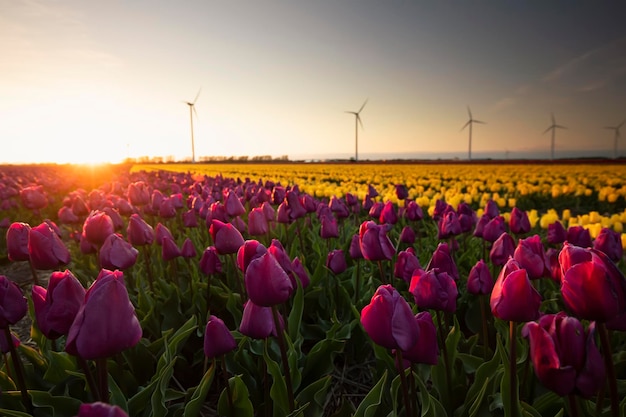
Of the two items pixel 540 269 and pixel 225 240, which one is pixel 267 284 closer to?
pixel 225 240

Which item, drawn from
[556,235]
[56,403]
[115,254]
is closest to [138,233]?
[115,254]

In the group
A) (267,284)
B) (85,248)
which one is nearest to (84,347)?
(267,284)

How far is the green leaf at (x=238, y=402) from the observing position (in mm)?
1757

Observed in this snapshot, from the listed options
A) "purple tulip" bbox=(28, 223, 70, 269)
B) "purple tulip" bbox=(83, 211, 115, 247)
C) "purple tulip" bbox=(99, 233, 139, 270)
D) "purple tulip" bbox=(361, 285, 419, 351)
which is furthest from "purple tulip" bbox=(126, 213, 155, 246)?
"purple tulip" bbox=(361, 285, 419, 351)

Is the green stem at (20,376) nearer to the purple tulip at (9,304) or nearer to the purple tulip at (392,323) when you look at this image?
the purple tulip at (9,304)

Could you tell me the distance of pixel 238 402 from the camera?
1.80 meters

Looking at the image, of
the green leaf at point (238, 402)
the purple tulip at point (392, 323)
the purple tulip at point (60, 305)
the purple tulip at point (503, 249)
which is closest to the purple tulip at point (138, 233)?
the green leaf at point (238, 402)

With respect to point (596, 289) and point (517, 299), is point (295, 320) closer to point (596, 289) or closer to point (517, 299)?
point (517, 299)

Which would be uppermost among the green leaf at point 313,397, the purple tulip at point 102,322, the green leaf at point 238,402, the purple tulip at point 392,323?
the purple tulip at point 102,322

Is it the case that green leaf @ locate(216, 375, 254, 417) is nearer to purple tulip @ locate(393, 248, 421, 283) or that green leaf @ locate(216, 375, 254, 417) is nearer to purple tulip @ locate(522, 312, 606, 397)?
purple tulip @ locate(393, 248, 421, 283)

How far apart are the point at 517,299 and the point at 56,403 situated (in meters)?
1.98

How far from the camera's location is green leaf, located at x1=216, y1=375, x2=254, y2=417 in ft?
5.77

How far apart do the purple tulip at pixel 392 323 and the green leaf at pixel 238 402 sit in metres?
0.75

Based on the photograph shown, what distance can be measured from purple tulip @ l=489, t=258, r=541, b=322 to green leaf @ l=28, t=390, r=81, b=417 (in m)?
1.84
